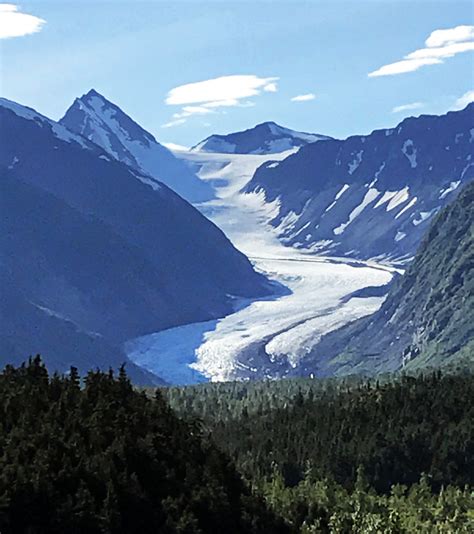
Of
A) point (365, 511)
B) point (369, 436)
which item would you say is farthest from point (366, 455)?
point (365, 511)

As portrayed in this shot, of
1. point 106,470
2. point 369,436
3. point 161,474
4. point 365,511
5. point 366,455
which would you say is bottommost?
point 365,511

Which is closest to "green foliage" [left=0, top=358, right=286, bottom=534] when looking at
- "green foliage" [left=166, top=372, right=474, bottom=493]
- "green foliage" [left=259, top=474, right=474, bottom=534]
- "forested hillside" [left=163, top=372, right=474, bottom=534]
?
"green foliage" [left=259, top=474, right=474, bottom=534]

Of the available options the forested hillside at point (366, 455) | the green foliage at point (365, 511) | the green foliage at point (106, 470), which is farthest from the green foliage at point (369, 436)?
the green foliage at point (106, 470)

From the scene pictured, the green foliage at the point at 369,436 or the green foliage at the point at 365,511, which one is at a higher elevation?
the green foliage at the point at 369,436

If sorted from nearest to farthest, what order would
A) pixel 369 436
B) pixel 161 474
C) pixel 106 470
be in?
pixel 106 470
pixel 161 474
pixel 369 436

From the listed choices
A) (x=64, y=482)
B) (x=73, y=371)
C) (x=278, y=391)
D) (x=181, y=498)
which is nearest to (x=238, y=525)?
(x=181, y=498)

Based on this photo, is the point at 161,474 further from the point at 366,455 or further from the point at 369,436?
the point at 369,436

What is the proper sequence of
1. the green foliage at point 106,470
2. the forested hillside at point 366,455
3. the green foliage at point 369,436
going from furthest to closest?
the green foliage at point 369,436 → the forested hillside at point 366,455 → the green foliage at point 106,470

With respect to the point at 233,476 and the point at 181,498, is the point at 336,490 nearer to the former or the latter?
the point at 233,476

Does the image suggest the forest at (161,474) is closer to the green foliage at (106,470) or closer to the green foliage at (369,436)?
the green foliage at (106,470)
